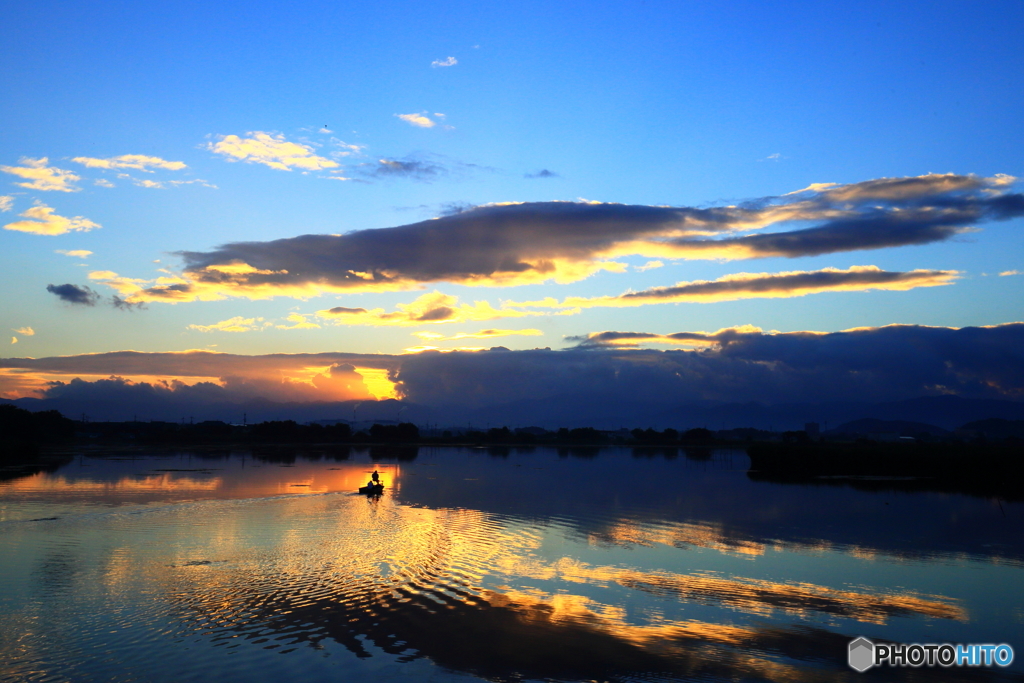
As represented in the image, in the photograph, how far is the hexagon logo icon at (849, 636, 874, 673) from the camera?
52.2ft

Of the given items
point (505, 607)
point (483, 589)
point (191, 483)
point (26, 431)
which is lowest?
point (191, 483)

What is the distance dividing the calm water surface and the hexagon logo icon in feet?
1.15

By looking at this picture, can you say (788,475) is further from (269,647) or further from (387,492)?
(269,647)

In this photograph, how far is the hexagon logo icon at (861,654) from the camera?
15898mm

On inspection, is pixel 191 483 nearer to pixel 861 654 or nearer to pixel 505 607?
pixel 505 607

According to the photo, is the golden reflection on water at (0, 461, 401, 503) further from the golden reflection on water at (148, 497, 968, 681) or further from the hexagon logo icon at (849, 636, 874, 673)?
the hexagon logo icon at (849, 636, 874, 673)

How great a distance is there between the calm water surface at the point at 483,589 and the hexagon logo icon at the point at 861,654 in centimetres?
35

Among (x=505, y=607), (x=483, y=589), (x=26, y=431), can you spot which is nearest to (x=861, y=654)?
(x=505, y=607)

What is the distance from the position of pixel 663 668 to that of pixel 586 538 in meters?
18.4

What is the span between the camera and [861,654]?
655 inches

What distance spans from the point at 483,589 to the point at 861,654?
11.4 metres

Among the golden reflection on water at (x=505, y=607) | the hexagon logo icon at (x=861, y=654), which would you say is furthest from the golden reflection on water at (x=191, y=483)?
the hexagon logo icon at (x=861, y=654)

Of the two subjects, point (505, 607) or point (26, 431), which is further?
point (26, 431)

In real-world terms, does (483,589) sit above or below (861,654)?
below
